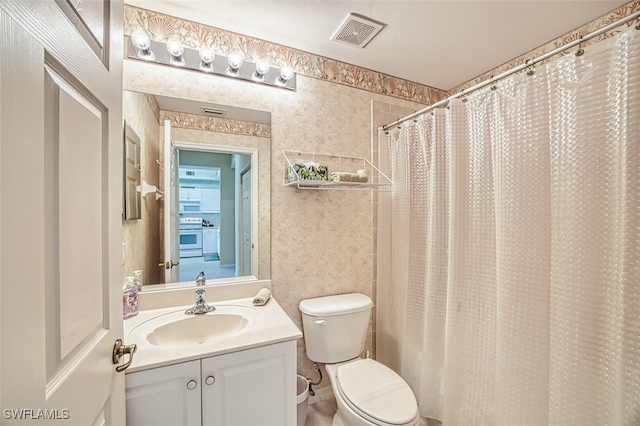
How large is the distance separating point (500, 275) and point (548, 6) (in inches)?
53.7

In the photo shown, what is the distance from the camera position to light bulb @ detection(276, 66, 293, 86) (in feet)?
5.09

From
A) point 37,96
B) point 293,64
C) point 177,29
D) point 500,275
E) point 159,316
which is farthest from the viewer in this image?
point 293,64

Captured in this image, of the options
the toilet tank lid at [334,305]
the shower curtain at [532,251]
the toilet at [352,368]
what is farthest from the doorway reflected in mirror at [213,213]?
the shower curtain at [532,251]

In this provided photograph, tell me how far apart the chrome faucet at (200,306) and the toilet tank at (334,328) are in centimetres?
54

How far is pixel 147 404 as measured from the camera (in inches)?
35.8

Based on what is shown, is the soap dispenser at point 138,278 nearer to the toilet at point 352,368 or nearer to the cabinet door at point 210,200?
the cabinet door at point 210,200

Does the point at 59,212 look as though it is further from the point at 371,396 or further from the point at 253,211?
the point at 371,396

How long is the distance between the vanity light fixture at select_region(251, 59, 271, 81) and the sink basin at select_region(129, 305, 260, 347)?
1.32 metres

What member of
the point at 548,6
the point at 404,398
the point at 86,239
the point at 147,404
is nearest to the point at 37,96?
the point at 86,239

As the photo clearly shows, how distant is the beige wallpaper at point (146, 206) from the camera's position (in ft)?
4.15

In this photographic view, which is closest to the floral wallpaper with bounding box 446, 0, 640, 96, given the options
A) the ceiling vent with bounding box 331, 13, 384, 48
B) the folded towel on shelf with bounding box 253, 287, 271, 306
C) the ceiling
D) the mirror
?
the ceiling

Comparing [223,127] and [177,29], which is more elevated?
[177,29]

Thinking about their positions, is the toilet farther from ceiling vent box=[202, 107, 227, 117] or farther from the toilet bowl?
ceiling vent box=[202, 107, 227, 117]

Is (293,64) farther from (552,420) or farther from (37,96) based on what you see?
(552,420)
